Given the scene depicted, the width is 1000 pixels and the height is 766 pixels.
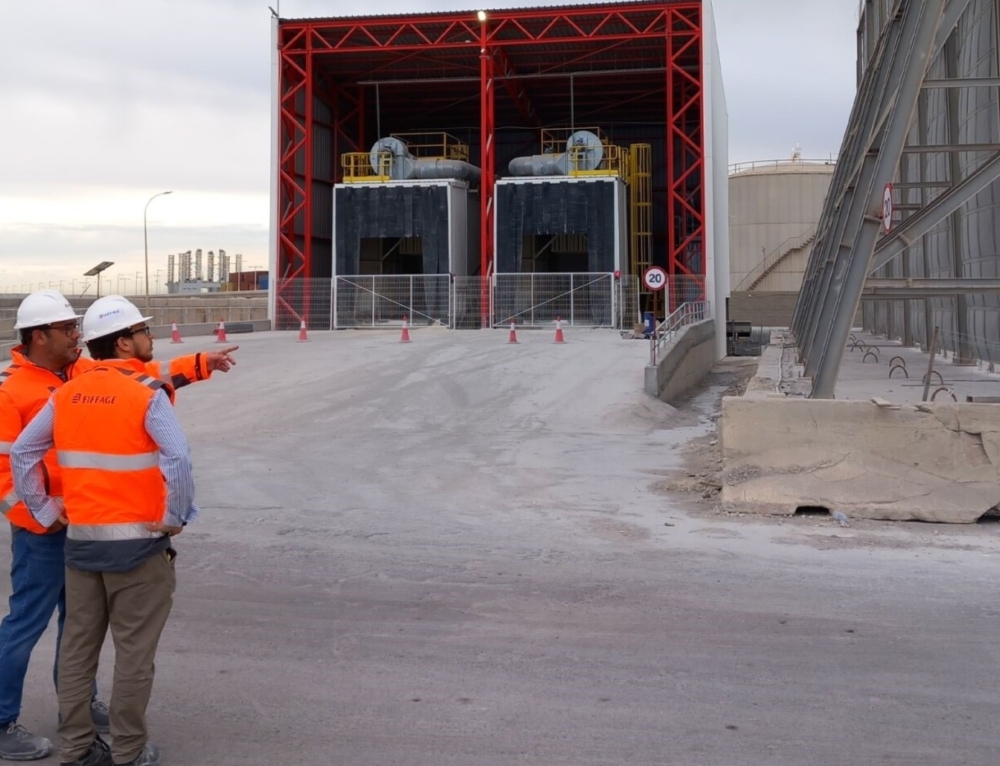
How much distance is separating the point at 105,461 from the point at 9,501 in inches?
27.1

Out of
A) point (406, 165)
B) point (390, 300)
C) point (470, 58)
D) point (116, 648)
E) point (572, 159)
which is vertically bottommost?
point (116, 648)

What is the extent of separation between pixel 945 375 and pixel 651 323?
10.9 meters

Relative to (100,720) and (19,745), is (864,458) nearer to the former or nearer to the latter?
(100,720)

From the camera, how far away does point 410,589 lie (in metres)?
7.04

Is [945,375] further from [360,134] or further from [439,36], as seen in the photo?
[360,134]

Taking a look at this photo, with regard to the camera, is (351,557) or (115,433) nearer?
(115,433)

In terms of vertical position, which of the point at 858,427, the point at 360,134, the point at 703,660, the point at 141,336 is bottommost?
the point at 703,660

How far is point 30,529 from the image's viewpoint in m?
4.47

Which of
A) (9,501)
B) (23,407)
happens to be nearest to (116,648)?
(9,501)

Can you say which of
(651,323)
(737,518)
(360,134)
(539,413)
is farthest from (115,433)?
(360,134)

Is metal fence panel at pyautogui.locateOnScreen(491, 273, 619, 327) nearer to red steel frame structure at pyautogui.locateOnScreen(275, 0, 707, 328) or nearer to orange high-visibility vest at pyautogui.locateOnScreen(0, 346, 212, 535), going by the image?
red steel frame structure at pyautogui.locateOnScreen(275, 0, 707, 328)

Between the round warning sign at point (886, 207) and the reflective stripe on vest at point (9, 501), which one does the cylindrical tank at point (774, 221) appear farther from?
the reflective stripe on vest at point (9, 501)

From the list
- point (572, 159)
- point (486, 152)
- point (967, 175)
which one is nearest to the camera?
point (967, 175)

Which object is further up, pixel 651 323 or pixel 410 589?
pixel 651 323
